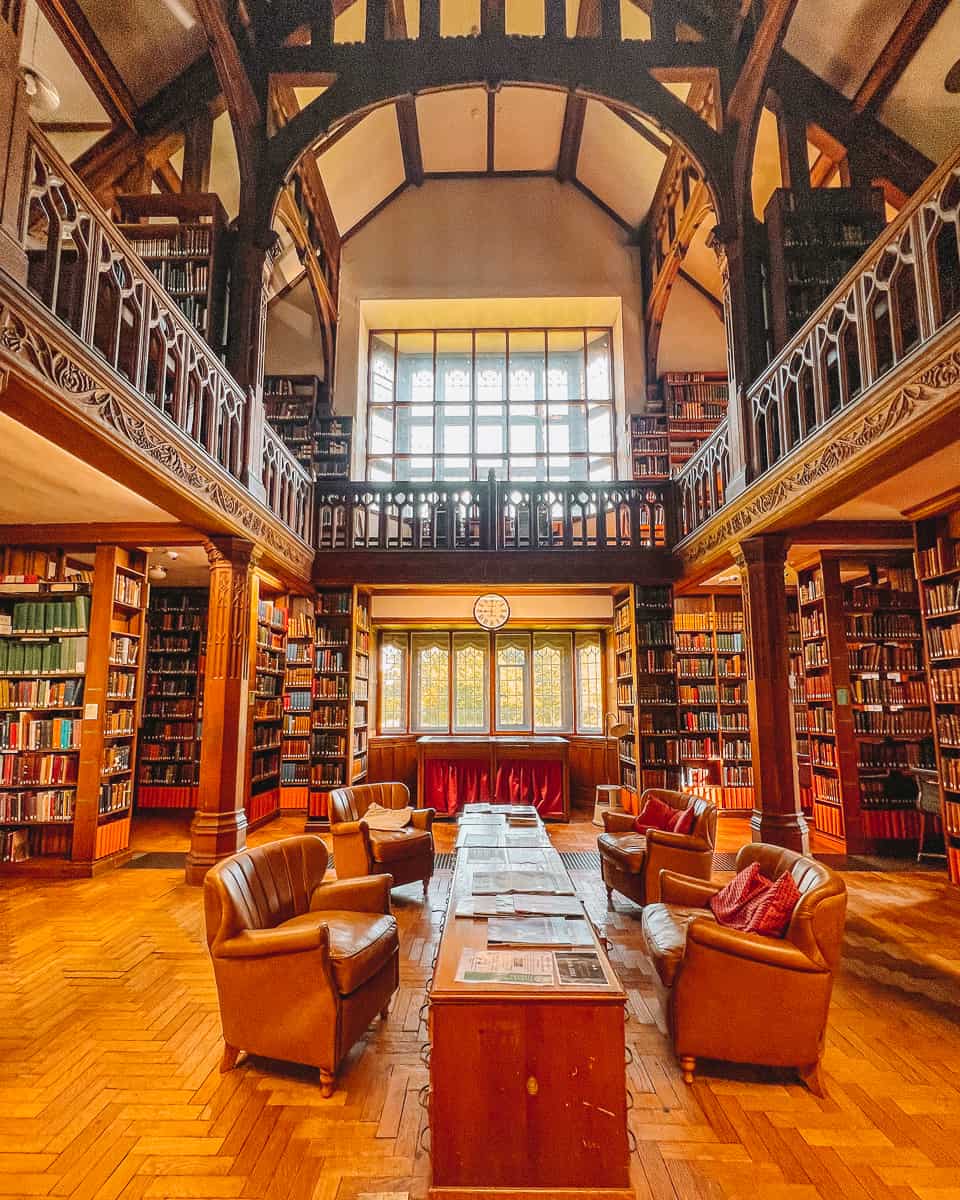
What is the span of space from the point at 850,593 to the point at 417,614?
17.8ft

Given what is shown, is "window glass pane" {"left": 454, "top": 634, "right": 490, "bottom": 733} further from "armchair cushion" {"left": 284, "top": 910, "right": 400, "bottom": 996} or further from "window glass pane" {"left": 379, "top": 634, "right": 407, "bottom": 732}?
"armchair cushion" {"left": 284, "top": 910, "right": 400, "bottom": 996}

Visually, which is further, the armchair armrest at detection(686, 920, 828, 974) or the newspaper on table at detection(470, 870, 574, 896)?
the newspaper on table at detection(470, 870, 574, 896)

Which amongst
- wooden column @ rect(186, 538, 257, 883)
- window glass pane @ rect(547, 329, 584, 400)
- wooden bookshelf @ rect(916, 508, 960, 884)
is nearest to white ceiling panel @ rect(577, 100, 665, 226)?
window glass pane @ rect(547, 329, 584, 400)

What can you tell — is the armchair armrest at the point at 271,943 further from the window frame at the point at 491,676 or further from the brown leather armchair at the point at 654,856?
the window frame at the point at 491,676

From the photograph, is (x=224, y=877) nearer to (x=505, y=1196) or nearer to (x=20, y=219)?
(x=505, y=1196)

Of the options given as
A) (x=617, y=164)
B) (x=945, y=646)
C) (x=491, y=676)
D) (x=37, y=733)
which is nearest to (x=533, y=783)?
(x=491, y=676)

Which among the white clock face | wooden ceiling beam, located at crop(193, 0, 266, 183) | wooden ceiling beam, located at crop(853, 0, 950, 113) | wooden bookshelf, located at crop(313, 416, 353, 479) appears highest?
wooden ceiling beam, located at crop(853, 0, 950, 113)

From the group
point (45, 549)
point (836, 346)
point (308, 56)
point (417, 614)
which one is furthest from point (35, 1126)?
point (308, 56)

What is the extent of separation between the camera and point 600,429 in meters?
10.4

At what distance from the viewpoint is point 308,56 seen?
612cm

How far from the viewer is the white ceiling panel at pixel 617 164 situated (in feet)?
29.2

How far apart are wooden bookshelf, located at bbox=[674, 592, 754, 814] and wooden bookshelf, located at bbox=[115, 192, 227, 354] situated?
19.5ft

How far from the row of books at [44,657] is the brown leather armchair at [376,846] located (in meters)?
2.71

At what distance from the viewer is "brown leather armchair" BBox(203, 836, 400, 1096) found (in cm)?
250
